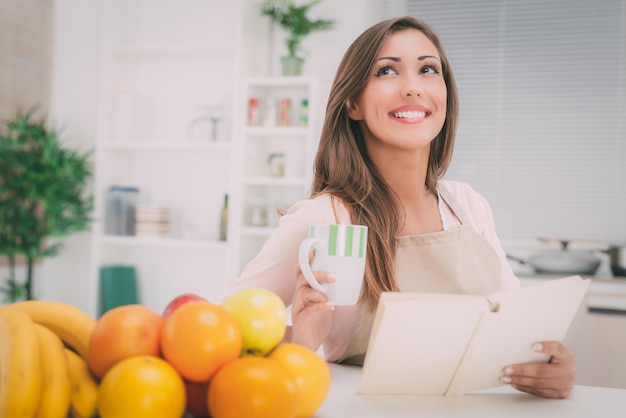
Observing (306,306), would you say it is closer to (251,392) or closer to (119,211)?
(251,392)

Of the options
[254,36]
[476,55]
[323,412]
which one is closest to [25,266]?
[254,36]

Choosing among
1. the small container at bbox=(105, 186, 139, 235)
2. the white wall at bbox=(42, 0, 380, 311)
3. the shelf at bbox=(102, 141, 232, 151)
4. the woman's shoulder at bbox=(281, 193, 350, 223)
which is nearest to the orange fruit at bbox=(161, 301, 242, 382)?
the woman's shoulder at bbox=(281, 193, 350, 223)

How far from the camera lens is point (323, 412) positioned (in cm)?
80

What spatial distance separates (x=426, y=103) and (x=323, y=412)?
81 centimetres

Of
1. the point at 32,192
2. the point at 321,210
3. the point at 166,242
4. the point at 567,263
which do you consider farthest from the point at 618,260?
the point at 32,192

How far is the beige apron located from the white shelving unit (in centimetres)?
221

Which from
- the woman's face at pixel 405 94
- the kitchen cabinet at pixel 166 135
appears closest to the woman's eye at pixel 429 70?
the woman's face at pixel 405 94

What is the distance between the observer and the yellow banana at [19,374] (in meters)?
0.59

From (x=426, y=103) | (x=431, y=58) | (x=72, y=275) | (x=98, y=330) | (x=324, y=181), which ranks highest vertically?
(x=431, y=58)

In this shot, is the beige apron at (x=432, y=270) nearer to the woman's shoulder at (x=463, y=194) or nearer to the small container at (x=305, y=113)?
the woman's shoulder at (x=463, y=194)

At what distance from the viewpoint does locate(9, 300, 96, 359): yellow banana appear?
29.3 inches

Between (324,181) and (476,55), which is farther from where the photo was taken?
(476,55)

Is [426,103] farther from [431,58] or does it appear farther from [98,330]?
[98,330]

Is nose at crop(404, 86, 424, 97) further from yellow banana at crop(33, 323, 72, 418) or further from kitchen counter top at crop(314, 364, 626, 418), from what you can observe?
yellow banana at crop(33, 323, 72, 418)
